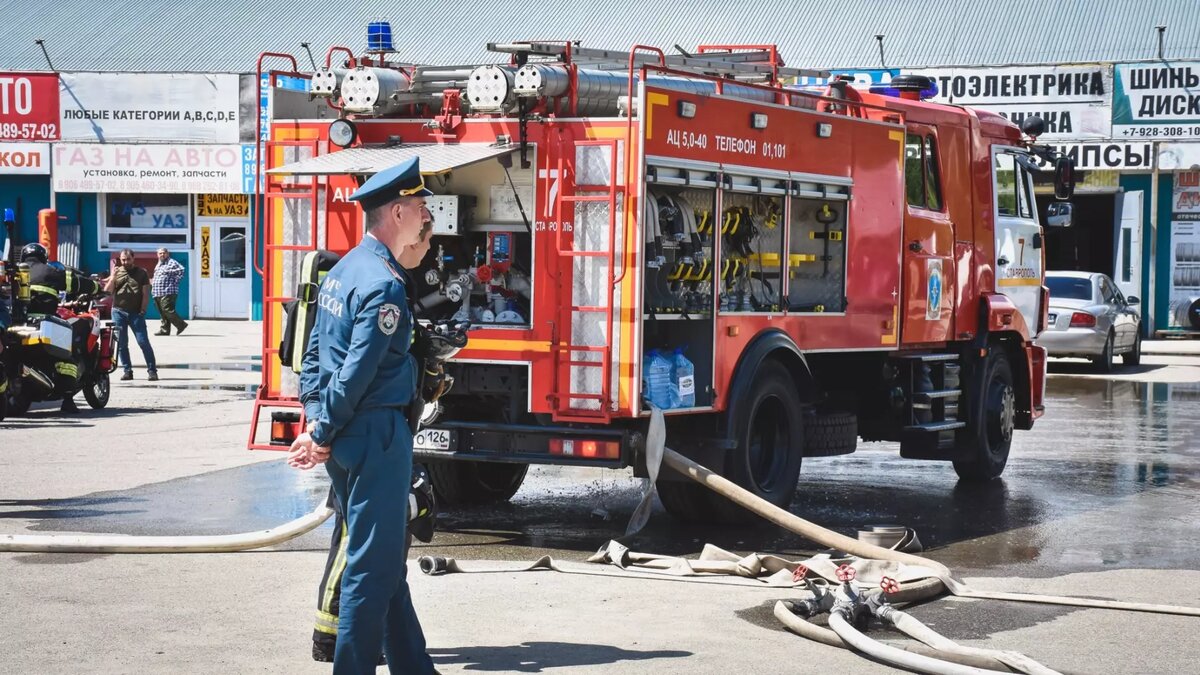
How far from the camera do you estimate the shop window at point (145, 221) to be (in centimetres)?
3616

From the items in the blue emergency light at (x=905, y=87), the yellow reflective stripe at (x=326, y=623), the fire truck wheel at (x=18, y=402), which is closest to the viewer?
the yellow reflective stripe at (x=326, y=623)

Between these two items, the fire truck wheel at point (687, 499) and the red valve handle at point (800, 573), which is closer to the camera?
the red valve handle at point (800, 573)

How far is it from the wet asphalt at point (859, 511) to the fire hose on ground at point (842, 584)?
0.90ft

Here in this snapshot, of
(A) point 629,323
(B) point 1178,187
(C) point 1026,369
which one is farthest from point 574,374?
(B) point 1178,187

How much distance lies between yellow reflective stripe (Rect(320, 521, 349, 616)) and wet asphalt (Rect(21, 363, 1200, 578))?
122 inches

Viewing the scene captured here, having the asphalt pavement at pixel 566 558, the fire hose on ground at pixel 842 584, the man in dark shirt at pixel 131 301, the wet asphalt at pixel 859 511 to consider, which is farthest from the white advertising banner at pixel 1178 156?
the fire hose on ground at pixel 842 584

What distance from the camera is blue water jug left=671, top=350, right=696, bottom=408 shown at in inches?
377

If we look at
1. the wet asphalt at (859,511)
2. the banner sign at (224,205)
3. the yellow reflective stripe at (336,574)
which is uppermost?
the banner sign at (224,205)

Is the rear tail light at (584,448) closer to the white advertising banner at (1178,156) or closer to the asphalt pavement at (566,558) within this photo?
the asphalt pavement at (566,558)

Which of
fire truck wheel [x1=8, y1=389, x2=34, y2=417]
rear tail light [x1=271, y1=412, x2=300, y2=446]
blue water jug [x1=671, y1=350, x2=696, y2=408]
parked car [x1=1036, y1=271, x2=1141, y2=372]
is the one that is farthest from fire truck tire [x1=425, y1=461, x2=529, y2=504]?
parked car [x1=1036, y1=271, x2=1141, y2=372]

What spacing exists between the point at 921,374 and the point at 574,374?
3.77 m

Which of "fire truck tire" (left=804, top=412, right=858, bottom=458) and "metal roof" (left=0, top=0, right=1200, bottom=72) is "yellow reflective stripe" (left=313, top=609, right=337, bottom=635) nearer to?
"fire truck tire" (left=804, top=412, right=858, bottom=458)

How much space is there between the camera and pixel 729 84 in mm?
10188

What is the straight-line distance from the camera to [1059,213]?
45.1 ft
